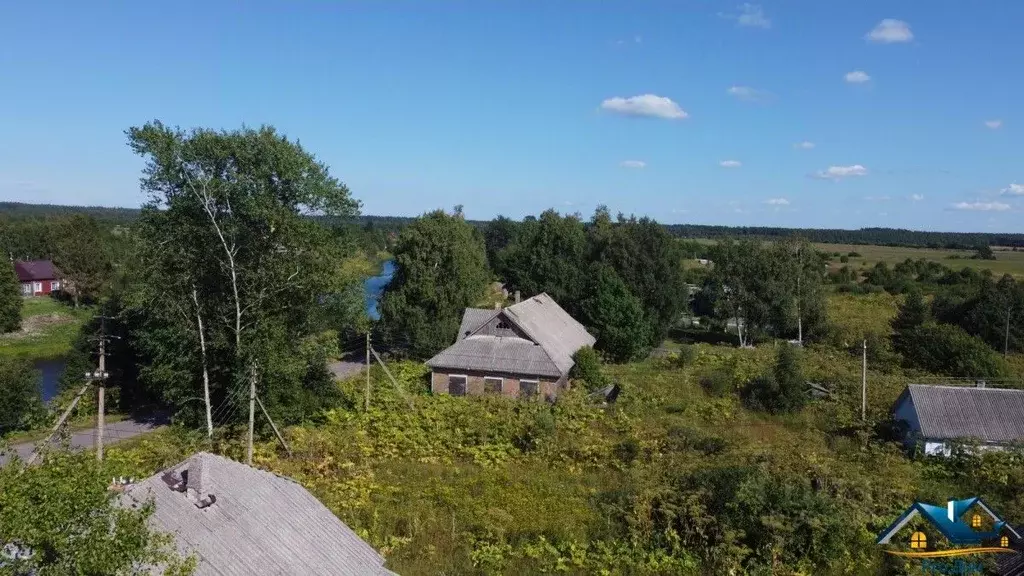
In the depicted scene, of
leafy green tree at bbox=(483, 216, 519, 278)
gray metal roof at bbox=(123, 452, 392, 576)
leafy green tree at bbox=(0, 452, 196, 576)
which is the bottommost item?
gray metal roof at bbox=(123, 452, 392, 576)

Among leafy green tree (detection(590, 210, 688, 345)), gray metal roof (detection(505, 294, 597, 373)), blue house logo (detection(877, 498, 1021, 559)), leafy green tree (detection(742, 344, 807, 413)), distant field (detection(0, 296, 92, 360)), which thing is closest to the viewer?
blue house logo (detection(877, 498, 1021, 559))

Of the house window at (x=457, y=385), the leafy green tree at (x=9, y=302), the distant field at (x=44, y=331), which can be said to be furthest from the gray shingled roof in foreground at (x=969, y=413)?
the leafy green tree at (x=9, y=302)

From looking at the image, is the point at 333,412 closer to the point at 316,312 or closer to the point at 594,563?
the point at 316,312

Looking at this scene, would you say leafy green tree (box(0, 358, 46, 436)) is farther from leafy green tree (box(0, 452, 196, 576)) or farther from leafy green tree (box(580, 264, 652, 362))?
leafy green tree (box(580, 264, 652, 362))

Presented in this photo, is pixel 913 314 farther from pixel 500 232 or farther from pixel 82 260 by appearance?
pixel 82 260

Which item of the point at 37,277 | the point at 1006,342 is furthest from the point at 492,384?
the point at 37,277

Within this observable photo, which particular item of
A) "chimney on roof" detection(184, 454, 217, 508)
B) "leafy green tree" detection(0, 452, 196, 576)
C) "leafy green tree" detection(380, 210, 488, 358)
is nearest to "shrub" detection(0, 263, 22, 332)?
"leafy green tree" detection(380, 210, 488, 358)

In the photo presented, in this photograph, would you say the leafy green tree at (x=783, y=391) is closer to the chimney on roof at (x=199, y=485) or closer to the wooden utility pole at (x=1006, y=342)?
the wooden utility pole at (x=1006, y=342)

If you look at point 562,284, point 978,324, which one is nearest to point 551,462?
point 562,284
